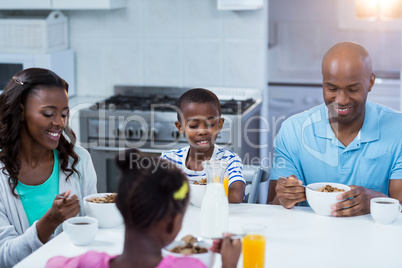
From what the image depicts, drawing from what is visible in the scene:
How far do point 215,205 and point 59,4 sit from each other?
95.3 inches

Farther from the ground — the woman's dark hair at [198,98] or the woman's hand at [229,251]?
the woman's dark hair at [198,98]

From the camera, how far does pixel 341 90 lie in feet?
7.11

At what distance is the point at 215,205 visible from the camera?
167 centimetres

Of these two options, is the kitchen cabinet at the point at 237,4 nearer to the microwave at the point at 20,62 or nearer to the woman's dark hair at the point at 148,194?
the microwave at the point at 20,62

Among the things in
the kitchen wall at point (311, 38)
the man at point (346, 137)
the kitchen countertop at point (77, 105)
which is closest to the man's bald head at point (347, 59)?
the man at point (346, 137)

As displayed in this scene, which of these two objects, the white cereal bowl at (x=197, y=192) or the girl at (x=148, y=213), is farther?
the white cereal bowl at (x=197, y=192)

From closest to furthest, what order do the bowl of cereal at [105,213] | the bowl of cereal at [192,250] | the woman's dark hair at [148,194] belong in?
the woman's dark hair at [148,194], the bowl of cereal at [192,250], the bowl of cereal at [105,213]

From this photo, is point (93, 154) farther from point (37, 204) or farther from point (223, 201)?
point (223, 201)

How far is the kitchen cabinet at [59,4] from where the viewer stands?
11.9 ft

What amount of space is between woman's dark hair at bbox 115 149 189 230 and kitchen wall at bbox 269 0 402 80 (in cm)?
386

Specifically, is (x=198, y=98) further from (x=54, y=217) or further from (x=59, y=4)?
(x=59, y=4)

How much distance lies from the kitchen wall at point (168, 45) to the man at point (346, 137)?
1.51 m

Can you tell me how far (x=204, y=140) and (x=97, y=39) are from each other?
1988 millimetres

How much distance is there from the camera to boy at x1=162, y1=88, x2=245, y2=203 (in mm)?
2209
